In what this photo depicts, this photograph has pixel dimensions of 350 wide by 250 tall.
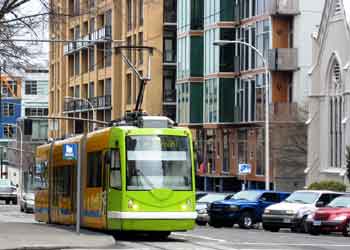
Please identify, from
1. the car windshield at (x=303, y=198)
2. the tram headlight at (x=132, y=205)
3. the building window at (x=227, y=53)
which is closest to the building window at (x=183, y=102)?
the building window at (x=227, y=53)

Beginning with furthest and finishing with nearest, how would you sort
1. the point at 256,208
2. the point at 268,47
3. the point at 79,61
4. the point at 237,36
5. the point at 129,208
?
the point at 79,61, the point at 237,36, the point at 268,47, the point at 256,208, the point at 129,208

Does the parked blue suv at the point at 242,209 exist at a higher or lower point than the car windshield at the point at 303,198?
lower

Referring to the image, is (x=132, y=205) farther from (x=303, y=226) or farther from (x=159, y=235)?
(x=303, y=226)

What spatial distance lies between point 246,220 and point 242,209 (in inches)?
19.1

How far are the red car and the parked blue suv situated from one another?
5699 mm

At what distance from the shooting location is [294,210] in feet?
132

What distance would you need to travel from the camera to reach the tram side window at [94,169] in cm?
2964

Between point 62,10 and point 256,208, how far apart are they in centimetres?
1586

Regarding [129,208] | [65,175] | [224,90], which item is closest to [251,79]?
[224,90]

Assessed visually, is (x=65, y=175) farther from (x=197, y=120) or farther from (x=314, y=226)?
(x=197, y=120)

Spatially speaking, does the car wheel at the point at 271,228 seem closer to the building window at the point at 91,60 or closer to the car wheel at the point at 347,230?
the car wheel at the point at 347,230

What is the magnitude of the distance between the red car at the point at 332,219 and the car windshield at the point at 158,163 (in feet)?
31.3

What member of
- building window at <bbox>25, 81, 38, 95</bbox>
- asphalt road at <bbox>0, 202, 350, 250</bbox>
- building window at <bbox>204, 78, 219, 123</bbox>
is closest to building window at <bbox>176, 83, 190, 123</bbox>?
building window at <bbox>204, 78, 219, 123</bbox>

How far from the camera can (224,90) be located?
70562 mm
